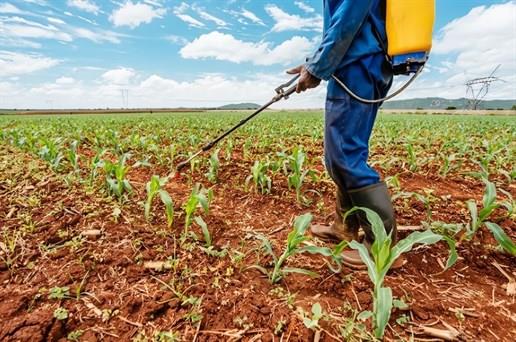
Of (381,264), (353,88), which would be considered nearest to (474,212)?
(381,264)

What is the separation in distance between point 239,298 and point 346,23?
1555 mm

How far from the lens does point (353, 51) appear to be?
64.6 inches

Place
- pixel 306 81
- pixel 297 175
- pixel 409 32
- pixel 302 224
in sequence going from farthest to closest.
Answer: pixel 297 175 < pixel 306 81 < pixel 302 224 < pixel 409 32

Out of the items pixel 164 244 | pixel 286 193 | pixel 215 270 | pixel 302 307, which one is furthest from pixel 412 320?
pixel 286 193

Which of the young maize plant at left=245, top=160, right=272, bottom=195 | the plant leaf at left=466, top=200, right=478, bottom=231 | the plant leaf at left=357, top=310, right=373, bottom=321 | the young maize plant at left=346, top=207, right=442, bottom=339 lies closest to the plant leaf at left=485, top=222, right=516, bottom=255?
the plant leaf at left=466, top=200, right=478, bottom=231

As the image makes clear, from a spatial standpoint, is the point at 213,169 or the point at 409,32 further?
the point at 213,169

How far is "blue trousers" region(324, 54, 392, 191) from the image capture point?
1663mm

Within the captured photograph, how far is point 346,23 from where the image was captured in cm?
154

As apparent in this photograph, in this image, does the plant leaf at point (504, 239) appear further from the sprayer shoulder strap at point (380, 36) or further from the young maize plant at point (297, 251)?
the sprayer shoulder strap at point (380, 36)

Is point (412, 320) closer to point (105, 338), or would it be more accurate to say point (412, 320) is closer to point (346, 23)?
point (105, 338)

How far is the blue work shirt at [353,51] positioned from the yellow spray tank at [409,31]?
0.08 metres

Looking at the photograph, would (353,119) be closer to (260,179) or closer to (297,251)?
(297,251)

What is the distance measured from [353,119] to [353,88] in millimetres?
177

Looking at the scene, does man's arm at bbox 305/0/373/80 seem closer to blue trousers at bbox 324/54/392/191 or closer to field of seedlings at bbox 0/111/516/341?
blue trousers at bbox 324/54/392/191
